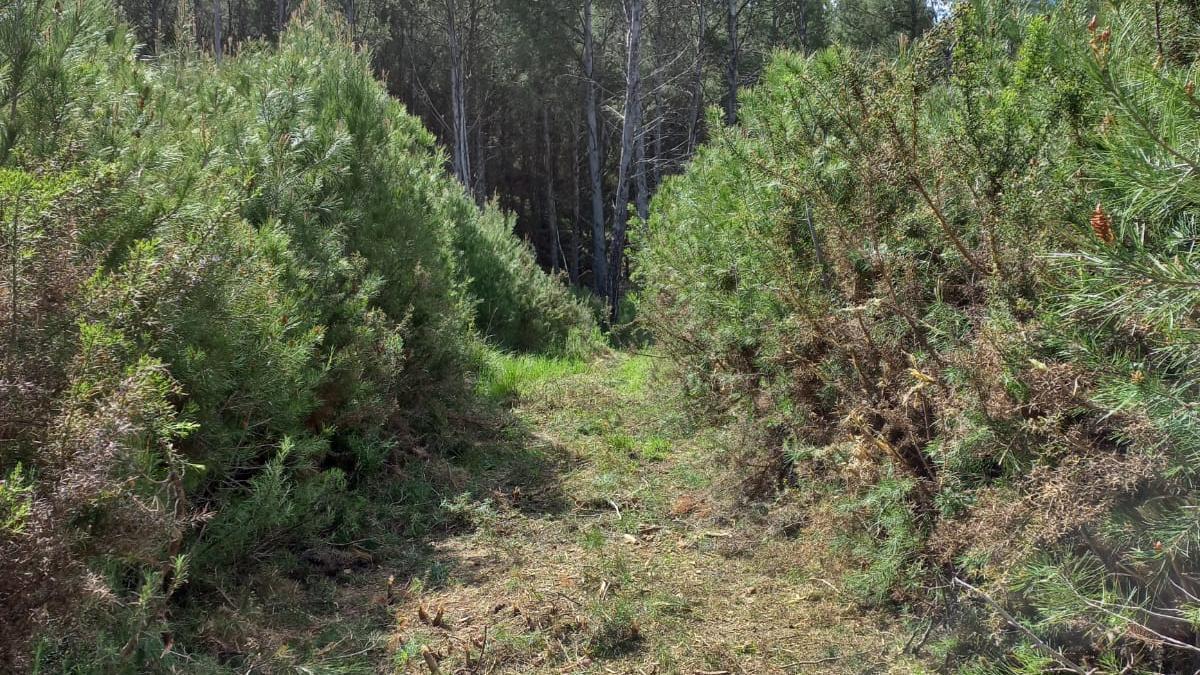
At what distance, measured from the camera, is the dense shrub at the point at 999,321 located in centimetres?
205

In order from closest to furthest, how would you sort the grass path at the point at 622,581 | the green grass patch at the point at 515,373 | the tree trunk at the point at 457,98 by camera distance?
the grass path at the point at 622,581, the green grass patch at the point at 515,373, the tree trunk at the point at 457,98

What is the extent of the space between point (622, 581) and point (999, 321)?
2082 mm

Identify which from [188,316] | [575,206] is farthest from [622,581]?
[575,206]

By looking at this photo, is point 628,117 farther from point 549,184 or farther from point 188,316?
point 549,184

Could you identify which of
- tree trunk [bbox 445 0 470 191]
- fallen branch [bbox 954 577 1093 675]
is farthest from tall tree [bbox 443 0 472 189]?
fallen branch [bbox 954 577 1093 675]

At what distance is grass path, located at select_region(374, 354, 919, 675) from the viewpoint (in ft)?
10.7

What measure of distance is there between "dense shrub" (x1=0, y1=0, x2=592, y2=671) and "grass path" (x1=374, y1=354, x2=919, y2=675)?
2.45 ft

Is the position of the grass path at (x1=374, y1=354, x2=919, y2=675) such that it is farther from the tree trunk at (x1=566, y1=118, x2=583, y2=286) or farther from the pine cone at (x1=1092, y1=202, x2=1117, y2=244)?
the tree trunk at (x1=566, y1=118, x2=583, y2=286)

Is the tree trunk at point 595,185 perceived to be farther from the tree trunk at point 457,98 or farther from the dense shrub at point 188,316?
the dense shrub at point 188,316

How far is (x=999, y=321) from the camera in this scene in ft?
8.56

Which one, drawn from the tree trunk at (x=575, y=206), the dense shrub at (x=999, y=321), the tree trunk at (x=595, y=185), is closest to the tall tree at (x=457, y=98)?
the tree trunk at (x=595, y=185)

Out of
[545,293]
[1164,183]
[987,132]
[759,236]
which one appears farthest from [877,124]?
[545,293]

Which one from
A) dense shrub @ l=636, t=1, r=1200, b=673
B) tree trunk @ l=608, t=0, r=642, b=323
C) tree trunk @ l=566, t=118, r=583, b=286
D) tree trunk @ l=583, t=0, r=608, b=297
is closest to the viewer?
dense shrub @ l=636, t=1, r=1200, b=673

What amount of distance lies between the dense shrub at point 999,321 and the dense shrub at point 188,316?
2316 millimetres
